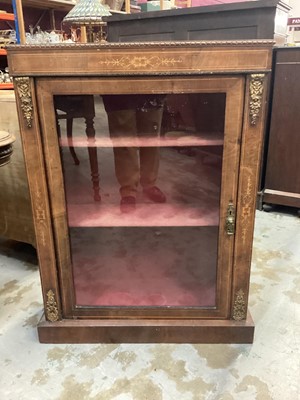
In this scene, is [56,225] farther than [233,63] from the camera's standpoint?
Yes

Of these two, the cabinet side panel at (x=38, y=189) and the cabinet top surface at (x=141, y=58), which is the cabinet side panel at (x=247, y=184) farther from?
the cabinet side panel at (x=38, y=189)

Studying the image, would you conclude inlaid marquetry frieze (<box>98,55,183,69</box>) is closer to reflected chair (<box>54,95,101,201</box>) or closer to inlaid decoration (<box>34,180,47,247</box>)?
reflected chair (<box>54,95,101,201</box>)

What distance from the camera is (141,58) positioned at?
95 centimetres

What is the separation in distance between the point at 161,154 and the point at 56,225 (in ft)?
1.32

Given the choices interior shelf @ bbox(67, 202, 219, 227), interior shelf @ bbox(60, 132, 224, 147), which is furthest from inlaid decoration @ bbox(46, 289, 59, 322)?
interior shelf @ bbox(60, 132, 224, 147)

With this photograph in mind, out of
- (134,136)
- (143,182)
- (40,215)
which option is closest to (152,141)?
(134,136)

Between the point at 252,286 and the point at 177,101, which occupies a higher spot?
the point at 177,101

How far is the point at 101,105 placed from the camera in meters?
1.04

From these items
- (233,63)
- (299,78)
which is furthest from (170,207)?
(299,78)

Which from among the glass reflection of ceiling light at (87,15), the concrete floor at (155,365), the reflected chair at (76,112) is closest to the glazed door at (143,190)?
the reflected chair at (76,112)

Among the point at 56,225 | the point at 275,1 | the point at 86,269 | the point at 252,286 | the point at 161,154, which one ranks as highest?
the point at 275,1

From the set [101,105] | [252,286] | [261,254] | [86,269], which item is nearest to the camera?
[101,105]

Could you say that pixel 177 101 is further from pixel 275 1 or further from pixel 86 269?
pixel 275 1

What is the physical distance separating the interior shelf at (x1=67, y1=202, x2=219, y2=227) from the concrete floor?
1.42 feet
